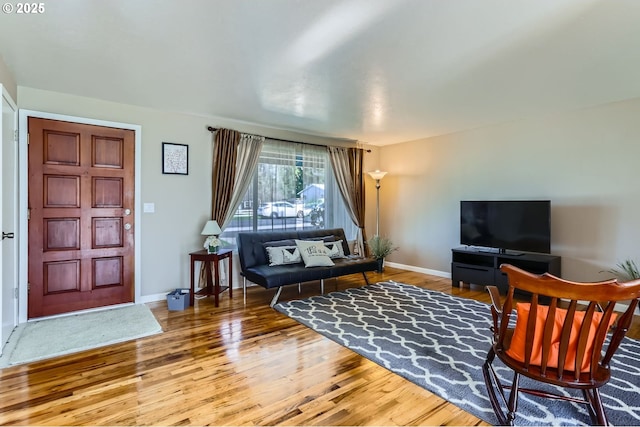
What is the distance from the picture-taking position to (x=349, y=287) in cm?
473

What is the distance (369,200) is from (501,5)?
15.0ft

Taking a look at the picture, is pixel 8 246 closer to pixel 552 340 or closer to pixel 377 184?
pixel 552 340

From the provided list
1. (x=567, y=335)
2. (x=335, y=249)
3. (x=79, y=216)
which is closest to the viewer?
(x=567, y=335)

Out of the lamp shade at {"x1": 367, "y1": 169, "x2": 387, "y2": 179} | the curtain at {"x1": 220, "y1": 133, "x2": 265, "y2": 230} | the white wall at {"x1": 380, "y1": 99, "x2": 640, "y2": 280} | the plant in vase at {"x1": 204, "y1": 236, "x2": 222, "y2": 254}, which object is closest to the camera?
the white wall at {"x1": 380, "y1": 99, "x2": 640, "y2": 280}

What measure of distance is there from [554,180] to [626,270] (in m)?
1.28

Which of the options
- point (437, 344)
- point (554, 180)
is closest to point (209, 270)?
point (437, 344)

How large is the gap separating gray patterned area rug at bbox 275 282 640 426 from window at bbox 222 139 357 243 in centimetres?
147

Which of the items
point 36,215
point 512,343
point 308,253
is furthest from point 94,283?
point 512,343

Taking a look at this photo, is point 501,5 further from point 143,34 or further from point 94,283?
point 94,283

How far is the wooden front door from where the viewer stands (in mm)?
3373

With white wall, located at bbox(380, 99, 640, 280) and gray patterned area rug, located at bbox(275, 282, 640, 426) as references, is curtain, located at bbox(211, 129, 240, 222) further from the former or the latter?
white wall, located at bbox(380, 99, 640, 280)

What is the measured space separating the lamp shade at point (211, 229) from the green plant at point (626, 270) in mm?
4735

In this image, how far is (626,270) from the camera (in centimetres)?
362

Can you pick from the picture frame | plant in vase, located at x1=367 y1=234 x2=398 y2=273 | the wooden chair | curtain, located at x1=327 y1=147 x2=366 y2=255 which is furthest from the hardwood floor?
curtain, located at x1=327 y1=147 x2=366 y2=255
